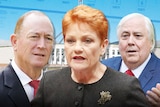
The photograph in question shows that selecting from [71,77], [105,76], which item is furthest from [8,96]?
[105,76]

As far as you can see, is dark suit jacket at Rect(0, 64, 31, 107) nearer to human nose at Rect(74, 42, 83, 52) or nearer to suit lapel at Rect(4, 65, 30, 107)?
suit lapel at Rect(4, 65, 30, 107)

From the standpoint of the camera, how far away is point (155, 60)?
56.2 inches

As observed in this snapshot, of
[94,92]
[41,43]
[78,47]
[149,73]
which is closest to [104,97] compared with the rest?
[94,92]

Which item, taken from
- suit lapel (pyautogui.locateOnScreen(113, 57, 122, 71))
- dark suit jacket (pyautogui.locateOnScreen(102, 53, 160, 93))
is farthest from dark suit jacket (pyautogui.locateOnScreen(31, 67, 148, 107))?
suit lapel (pyautogui.locateOnScreen(113, 57, 122, 71))

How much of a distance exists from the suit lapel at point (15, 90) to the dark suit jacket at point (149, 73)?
49 centimetres

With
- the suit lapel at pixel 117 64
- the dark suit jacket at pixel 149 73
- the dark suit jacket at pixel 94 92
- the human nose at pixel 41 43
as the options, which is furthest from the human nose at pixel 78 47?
the suit lapel at pixel 117 64

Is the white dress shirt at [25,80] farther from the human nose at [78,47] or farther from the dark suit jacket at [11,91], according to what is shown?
the human nose at [78,47]

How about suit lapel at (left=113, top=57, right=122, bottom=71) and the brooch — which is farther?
suit lapel at (left=113, top=57, right=122, bottom=71)

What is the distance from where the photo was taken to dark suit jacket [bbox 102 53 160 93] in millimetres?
1307

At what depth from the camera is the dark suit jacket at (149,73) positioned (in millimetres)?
1307

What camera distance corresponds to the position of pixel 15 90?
1.06 metres

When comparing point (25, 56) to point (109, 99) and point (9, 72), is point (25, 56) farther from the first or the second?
point (109, 99)

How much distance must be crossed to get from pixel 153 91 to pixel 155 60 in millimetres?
430

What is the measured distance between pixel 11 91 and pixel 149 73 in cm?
62
